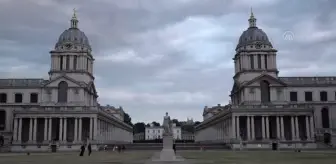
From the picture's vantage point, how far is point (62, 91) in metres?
124

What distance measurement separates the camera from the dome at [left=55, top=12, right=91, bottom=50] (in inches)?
5022

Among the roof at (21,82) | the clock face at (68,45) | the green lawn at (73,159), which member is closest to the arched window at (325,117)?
the clock face at (68,45)

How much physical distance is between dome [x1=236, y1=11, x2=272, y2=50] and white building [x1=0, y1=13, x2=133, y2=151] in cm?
4514

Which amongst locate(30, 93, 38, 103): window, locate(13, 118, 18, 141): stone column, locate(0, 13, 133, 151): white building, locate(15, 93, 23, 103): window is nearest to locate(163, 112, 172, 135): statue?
locate(0, 13, 133, 151): white building

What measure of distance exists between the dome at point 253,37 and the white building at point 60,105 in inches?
1777

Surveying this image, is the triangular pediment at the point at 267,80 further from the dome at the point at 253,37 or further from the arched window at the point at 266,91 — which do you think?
the dome at the point at 253,37

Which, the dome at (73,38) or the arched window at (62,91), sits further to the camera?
the dome at (73,38)

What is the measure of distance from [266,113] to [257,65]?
19.6 m

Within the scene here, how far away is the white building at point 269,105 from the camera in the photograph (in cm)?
11300

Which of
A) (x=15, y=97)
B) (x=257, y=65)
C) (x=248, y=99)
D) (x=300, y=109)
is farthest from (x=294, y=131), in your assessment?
(x=15, y=97)

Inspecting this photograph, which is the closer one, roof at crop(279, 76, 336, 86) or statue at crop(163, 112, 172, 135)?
statue at crop(163, 112, 172, 135)

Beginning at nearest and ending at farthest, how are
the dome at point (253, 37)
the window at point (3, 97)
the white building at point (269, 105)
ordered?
the white building at point (269, 105) → the dome at point (253, 37) → the window at point (3, 97)

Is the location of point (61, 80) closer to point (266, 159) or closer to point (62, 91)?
point (62, 91)

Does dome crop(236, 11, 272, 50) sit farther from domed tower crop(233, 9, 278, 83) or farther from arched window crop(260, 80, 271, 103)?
arched window crop(260, 80, 271, 103)
